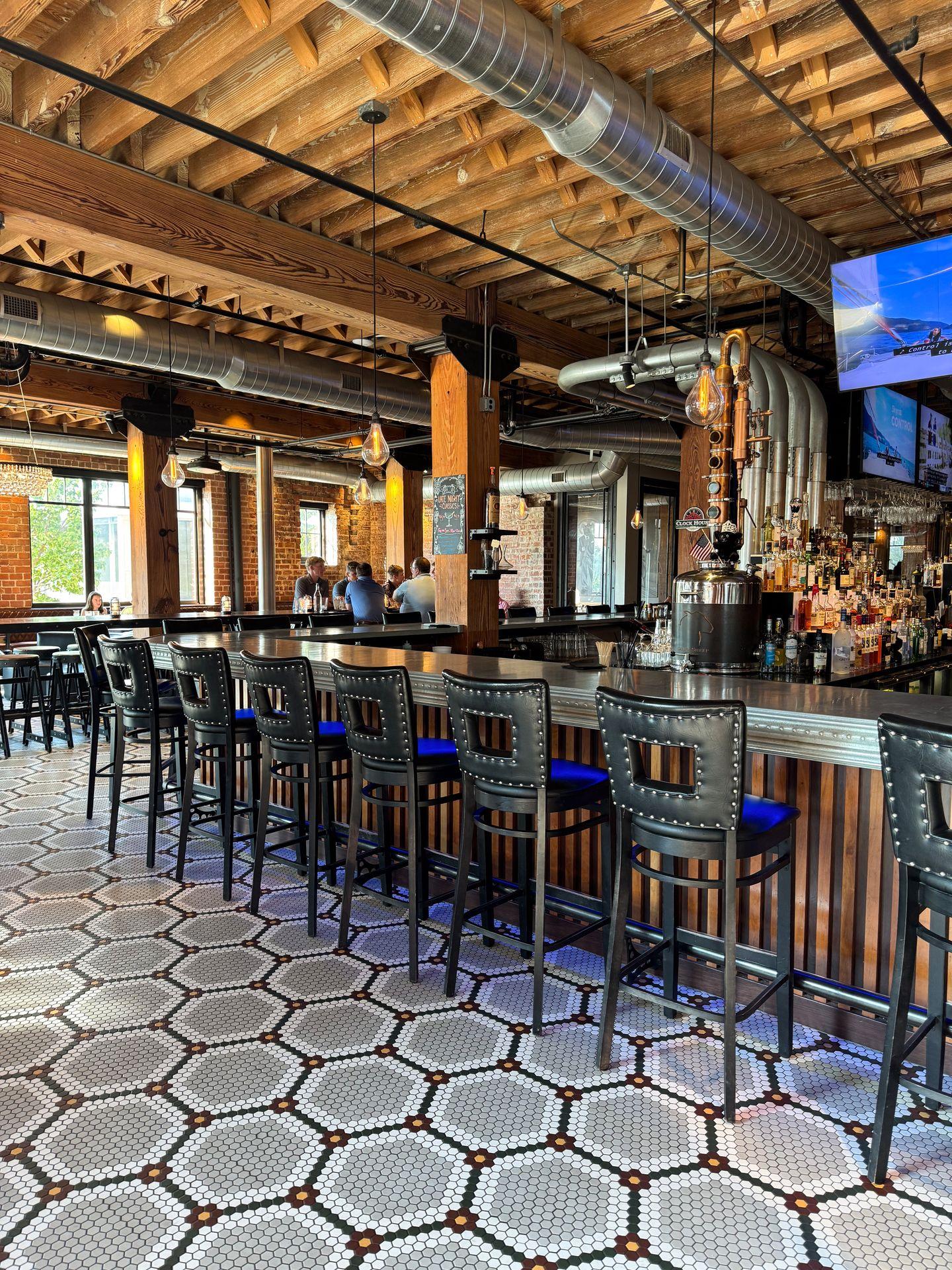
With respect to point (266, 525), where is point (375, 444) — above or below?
below

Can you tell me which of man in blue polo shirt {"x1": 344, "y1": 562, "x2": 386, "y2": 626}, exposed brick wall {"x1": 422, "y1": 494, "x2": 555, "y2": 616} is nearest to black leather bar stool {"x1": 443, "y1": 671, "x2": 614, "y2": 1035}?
man in blue polo shirt {"x1": 344, "y1": 562, "x2": 386, "y2": 626}

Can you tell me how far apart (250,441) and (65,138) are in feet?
22.7

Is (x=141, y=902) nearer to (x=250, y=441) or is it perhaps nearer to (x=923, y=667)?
(x=923, y=667)

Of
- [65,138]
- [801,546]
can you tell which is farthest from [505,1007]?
[65,138]

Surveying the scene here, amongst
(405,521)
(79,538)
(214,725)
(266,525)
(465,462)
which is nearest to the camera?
(214,725)

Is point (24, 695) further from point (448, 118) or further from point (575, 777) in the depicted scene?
point (575, 777)

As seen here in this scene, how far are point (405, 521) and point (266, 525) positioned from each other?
80.3 inches

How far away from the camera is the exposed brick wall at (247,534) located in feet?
34.3

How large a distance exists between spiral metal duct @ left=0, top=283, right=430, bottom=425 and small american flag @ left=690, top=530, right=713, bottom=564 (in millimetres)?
4036

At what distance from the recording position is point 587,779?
2.59 meters

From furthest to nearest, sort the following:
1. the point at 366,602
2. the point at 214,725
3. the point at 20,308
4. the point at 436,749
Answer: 1. the point at 366,602
2. the point at 20,308
3. the point at 214,725
4. the point at 436,749

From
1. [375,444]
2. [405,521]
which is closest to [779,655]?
[375,444]

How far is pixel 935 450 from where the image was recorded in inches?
288

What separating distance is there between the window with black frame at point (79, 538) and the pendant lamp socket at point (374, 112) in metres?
8.50
